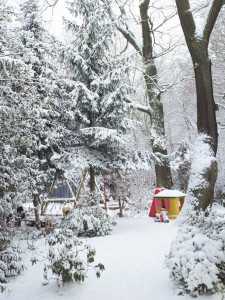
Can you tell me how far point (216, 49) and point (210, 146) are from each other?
14975 mm

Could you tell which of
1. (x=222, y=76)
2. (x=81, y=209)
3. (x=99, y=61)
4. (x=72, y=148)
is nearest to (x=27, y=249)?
(x=81, y=209)

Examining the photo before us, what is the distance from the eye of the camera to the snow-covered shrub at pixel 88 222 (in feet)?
34.0

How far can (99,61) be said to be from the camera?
1312 centimetres

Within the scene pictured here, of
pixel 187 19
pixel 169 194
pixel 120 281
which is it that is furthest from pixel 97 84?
pixel 120 281

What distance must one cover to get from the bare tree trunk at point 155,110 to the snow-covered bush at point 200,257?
8.81 m

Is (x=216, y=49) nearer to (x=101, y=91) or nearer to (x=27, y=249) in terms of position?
(x=101, y=91)

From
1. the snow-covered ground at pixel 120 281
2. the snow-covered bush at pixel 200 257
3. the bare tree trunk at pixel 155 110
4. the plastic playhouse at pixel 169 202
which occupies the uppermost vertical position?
the bare tree trunk at pixel 155 110

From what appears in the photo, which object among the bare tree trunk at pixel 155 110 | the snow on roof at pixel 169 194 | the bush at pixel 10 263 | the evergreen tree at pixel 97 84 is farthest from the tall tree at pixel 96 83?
the bush at pixel 10 263

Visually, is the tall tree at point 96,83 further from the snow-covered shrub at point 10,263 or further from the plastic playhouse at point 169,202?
the snow-covered shrub at point 10,263

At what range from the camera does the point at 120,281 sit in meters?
6.39

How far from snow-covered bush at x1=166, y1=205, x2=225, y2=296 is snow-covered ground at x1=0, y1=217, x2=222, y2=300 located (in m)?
0.19

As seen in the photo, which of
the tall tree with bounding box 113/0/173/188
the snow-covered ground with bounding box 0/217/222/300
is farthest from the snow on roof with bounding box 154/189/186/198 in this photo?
the snow-covered ground with bounding box 0/217/222/300

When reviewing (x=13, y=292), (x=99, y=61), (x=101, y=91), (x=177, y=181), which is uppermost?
(x=99, y=61)

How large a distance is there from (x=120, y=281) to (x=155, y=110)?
1010cm
